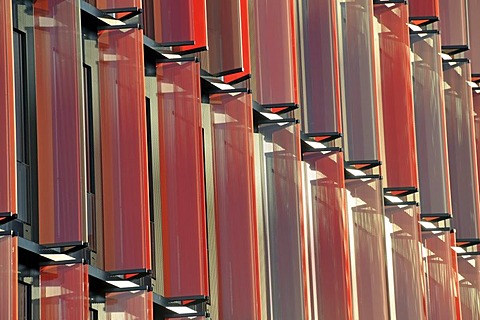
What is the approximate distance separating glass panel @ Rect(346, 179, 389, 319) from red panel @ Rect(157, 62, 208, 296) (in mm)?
7408

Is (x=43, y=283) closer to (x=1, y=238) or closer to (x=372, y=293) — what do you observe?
(x=1, y=238)

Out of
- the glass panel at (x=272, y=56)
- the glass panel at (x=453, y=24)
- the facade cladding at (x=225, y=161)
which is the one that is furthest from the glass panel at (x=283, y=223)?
the glass panel at (x=453, y=24)

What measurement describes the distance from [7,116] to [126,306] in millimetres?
3591

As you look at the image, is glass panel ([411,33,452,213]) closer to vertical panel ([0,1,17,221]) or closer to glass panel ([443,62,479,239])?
glass panel ([443,62,479,239])

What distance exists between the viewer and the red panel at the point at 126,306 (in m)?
21.6

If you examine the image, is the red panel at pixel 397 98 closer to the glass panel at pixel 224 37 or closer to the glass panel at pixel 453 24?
the glass panel at pixel 453 24

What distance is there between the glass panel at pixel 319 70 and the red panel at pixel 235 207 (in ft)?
11.3

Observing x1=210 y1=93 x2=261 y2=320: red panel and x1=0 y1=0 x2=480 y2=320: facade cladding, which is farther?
x1=210 y1=93 x2=261 y2=320: red panel

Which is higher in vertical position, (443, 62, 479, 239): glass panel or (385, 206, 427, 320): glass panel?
(443, 62, 479, 239): glass panel

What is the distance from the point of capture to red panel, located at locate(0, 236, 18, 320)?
18.9 metres

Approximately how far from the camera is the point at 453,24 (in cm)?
3756

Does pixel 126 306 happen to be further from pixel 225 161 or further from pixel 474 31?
pixel 474 31

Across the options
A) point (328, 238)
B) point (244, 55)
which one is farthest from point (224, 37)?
point (328, 238)

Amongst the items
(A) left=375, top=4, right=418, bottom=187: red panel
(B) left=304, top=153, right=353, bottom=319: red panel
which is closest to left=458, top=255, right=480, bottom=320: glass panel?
(A) left=375, top=4, right=418, bottom=187: red panel
